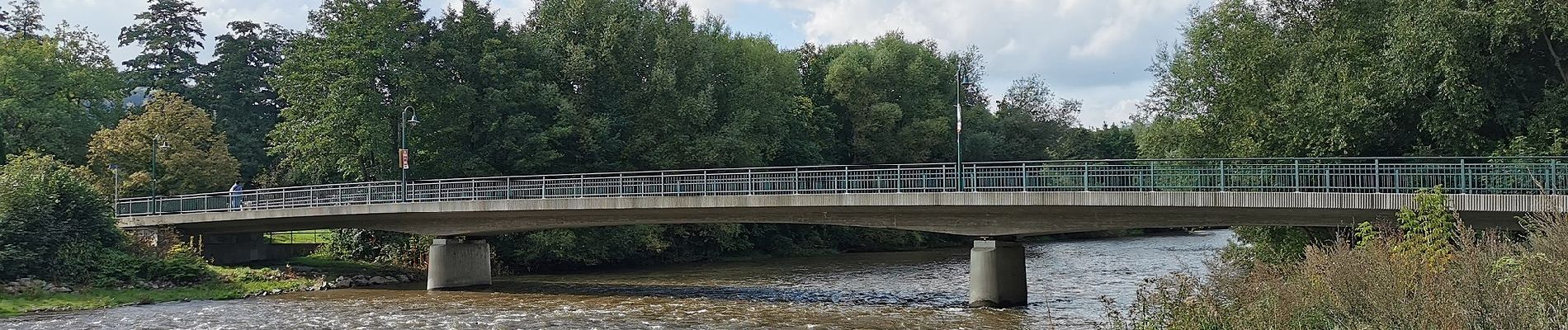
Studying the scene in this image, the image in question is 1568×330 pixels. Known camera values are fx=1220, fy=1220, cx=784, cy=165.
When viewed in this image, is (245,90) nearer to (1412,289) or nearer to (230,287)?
(230,287)

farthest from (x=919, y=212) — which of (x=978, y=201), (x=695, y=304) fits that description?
(x=695, y=304)

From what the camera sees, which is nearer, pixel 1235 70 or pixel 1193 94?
pixel 1235 70

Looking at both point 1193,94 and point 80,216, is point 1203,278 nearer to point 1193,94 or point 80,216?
point 1193,94

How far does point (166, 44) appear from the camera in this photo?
73875 mm

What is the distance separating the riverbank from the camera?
30.5m

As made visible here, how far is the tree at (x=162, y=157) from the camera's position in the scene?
162ft

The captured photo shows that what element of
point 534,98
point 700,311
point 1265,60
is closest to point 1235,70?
point 1265,60

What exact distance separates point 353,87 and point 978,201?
26.9 meters

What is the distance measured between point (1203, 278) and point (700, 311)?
47.4ft

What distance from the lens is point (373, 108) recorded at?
45594 mm

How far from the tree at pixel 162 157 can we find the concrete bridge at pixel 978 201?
837 centimetres

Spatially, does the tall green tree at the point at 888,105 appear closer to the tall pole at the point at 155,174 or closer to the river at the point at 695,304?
the river at the point at 695,304

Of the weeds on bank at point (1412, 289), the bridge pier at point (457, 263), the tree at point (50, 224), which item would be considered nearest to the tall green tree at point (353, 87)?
the bridge pier at point (457, 263)

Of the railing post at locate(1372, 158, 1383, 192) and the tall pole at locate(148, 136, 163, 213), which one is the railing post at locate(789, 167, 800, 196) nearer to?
the railing post at locate(1372, 158, 1383, 192)
